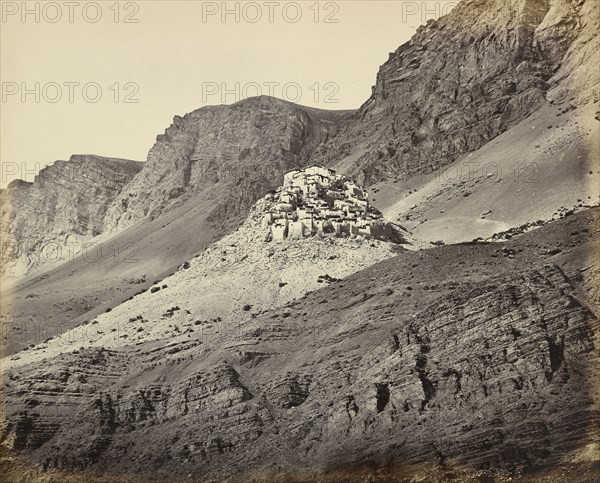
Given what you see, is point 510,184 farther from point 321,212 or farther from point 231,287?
point 231,287

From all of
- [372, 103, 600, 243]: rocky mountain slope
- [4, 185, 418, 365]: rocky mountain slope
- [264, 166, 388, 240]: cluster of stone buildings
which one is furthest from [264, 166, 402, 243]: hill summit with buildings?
[372, 103, 600, 243]: rocky mountain slope

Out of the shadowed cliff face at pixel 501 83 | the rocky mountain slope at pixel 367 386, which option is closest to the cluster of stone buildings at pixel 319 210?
the rocky mountain slope at pixel 367 386

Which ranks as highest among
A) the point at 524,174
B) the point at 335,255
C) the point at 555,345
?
the point at 524,174

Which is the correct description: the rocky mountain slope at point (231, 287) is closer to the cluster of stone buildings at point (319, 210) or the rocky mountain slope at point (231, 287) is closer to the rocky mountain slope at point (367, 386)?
the cluster of stone buildings at point (319, 210)

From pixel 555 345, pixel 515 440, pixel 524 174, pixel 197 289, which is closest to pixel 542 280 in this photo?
pixel 555 345

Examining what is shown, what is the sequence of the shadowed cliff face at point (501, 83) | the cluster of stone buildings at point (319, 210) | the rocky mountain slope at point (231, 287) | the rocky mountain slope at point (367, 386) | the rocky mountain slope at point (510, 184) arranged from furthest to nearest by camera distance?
1. the shadowed cliff face at point (501, 83)
2. the rocky mountain slope at point (510, 184)
3. the cluster of stone buildings at point (319, 210)
4. the rocky mountain slope at point (231, 287)
5. the rocky mountain slope at point (367, 386)

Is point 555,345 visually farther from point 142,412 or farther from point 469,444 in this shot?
point 142,412
